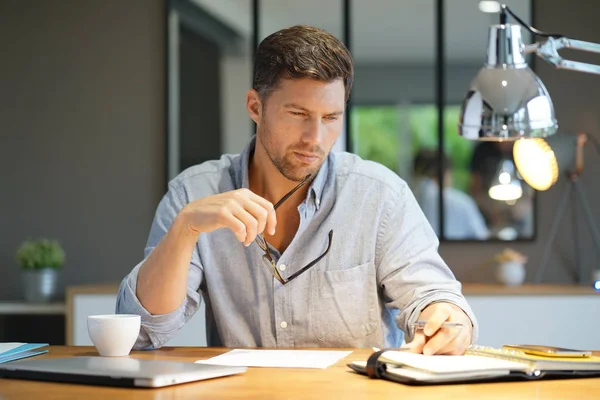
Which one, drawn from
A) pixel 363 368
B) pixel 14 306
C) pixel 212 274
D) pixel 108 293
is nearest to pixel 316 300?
pixel 212 274

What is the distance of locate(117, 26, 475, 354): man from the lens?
1.99 meters

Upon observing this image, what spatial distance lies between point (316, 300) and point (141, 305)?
1.44 feet

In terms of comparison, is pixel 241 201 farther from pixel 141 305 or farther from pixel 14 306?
pixel 14 306

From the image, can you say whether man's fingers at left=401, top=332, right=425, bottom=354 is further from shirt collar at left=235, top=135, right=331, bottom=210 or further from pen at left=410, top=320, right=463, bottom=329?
shirt collar at left=235, top=135, right=331, bottom=210

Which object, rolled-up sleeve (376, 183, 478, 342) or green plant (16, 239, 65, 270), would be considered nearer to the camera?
rolled-up sleeve (376, 183, 478, 342)

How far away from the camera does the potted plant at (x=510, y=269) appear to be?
397 centimetres

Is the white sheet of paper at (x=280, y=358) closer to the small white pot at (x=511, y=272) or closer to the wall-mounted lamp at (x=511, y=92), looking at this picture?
the wall-mounted lamp at (x=511, y=92)

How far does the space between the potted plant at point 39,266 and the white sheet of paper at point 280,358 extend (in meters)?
2.56

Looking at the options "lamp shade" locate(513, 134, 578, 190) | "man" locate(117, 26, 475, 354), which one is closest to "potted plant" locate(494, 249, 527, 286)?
"lamp shade" locate(513, 134, 578, 190)

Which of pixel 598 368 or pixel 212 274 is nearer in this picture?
pixel 598 368

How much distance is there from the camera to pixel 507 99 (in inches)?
71.3

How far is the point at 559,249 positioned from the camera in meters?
4.16

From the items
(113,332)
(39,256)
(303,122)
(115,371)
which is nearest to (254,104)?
(303,122)

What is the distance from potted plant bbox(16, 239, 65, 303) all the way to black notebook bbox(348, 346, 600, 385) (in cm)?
292
